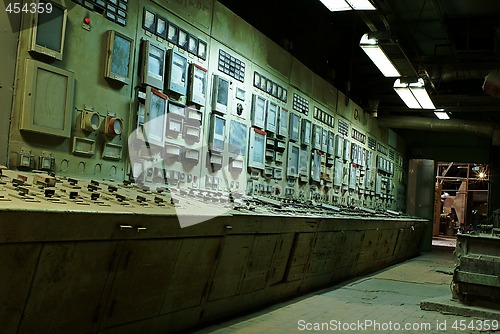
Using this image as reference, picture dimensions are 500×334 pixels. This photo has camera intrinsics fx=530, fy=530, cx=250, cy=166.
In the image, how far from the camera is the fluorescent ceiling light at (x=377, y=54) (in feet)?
22.3

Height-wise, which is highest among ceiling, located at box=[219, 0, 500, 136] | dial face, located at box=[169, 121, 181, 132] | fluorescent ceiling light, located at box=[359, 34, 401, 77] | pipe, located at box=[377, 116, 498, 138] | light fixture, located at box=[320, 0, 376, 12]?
ceiling, located at box=[219, 0, 500, 136]

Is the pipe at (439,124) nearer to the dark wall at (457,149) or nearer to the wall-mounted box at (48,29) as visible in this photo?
the dark wall at (457,149)

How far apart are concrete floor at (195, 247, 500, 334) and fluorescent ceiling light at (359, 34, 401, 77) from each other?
313 centimetres

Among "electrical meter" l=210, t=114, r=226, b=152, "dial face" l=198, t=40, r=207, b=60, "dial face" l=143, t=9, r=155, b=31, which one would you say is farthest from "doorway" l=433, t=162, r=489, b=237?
"dial face" l=143, t=9, r=155, b=31

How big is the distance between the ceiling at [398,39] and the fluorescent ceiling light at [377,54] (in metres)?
0.25

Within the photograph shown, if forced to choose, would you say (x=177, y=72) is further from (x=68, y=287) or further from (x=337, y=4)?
(x=68, y=287)

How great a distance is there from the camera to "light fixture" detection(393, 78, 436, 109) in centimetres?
847

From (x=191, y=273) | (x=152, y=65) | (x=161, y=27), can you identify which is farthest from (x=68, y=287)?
(x=161, y=27)

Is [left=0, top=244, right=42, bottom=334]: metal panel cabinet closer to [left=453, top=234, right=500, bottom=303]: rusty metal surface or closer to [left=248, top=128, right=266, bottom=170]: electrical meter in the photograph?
[left=248, top=128, right=266, bottom=170]: electrical meter

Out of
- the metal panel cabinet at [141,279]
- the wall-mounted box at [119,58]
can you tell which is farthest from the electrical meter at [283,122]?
the metal panel cabinet at [141,279]

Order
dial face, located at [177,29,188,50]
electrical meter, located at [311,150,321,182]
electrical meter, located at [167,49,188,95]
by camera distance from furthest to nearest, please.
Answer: electrical meter, located at [311,150,321,182] < dial face, located at [177,29,188,50] < electrical meter, located at [167,49,188,95]

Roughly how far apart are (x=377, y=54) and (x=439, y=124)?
5.51 m

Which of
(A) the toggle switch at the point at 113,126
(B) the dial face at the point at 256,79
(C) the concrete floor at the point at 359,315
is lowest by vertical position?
(C) the concrete floor at the point at 359,315

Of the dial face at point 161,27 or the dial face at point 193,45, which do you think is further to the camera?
the dial face at point 193,45
